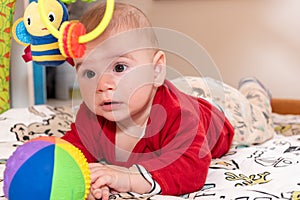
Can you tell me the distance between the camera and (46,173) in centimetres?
65

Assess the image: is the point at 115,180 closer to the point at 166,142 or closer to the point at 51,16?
the point at 166,142

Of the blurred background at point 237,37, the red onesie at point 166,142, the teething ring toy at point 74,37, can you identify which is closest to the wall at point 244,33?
the blurred background at point 237,37

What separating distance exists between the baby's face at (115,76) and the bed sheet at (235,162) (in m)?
0.16

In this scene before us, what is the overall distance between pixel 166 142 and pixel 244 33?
4.54 feet

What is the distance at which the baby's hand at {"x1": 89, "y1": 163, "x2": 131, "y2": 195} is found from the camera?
0.75m

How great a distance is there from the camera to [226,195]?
0.79m

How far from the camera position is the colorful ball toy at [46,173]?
0.64 meters

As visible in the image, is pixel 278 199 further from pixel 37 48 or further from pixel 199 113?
pixel 37 48

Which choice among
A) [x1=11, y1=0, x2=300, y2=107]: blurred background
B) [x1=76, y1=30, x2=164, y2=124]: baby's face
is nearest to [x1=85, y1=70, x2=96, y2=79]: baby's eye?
[x1=76, y1=30, x2=164, y2=124]: baby's face

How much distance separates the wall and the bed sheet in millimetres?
663

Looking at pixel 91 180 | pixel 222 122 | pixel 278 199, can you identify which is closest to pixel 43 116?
pixel 222 122

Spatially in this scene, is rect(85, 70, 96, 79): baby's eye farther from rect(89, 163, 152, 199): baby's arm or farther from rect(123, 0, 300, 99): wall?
rect(123, 0, 300, 99): wall

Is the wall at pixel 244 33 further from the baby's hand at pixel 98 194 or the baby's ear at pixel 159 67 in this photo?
the baby's hand at pixel 98 194

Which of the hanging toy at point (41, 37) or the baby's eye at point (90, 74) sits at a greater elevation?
the hanging toy at point (41, 37)
